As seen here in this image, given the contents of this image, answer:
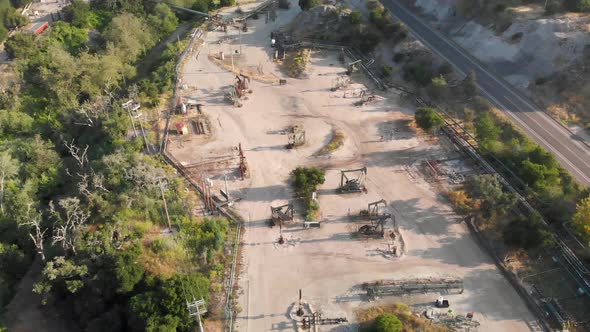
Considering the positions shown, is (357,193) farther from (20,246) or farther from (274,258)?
(20,246)

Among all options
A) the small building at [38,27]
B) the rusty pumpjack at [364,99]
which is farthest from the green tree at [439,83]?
the small building at [38,27]

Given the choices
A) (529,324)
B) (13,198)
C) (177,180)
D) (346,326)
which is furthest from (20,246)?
(529,324)

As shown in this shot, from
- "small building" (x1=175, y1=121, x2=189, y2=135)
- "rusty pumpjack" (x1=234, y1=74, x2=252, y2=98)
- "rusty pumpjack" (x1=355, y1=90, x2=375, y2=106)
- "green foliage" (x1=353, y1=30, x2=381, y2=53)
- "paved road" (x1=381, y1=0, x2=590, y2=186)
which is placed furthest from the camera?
"green foliage" (x1=353, y1=30, x2=381, y2=53)

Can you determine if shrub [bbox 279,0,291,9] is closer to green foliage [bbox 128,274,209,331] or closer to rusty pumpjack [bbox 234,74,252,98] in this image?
rusty pumpjack [bbox 234,74,252,98]

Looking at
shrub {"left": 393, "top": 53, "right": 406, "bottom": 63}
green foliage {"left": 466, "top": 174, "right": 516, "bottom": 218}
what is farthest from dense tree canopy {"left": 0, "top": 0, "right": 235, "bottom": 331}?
shrub {"left": 393, "top": 53, "right": 406, "bottom": 63}

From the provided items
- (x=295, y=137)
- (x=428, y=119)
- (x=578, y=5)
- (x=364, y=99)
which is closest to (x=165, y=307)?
(x=295, y=137)

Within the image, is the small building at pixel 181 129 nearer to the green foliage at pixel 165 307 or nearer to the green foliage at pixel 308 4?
the green foliage at pixel 165 307
